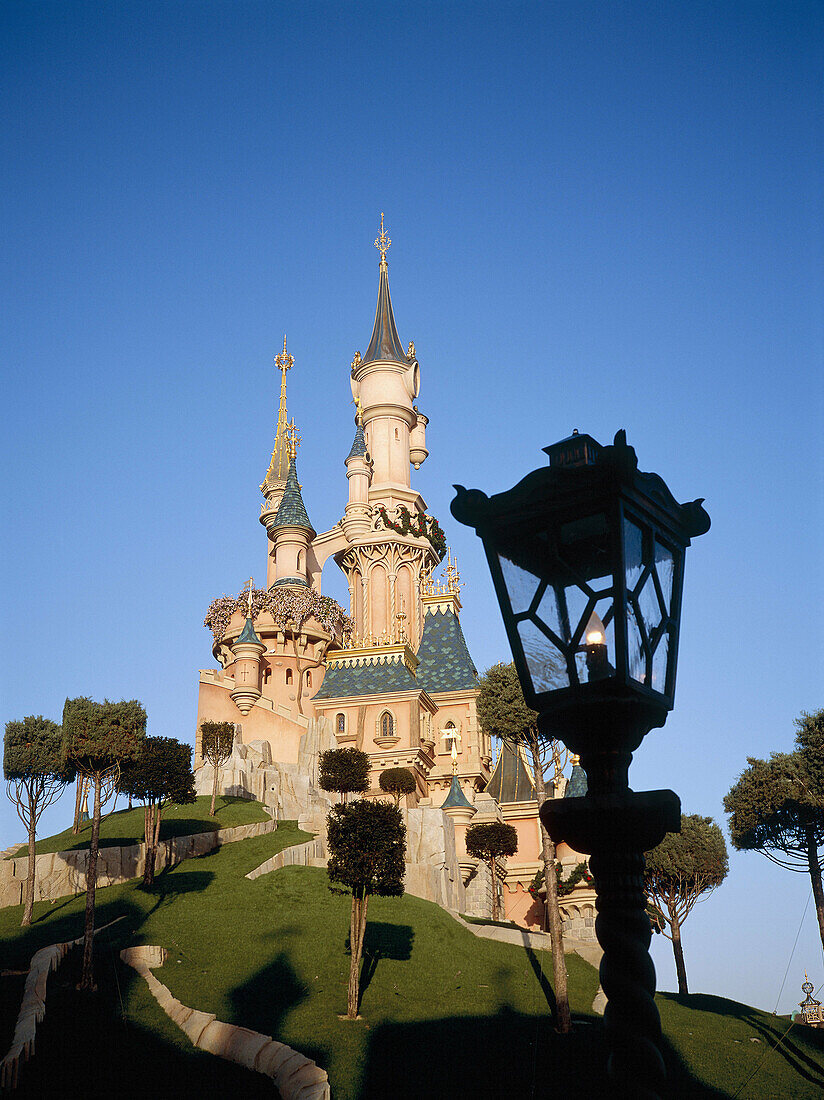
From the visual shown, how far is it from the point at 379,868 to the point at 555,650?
1966cm

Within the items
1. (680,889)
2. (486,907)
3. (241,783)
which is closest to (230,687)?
(241,783)

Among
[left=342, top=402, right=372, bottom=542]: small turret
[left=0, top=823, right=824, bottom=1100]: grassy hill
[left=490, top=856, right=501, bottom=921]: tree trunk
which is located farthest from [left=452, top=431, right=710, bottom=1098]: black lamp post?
[left=342, top=402, right=372, bottom=542]: small turret

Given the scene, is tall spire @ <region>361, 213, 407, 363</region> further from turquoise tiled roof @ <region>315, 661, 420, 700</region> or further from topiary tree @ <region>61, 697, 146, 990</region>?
topiary tree @ <region>61, 697, 146, 990</region>

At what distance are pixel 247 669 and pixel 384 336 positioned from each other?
88.5 ft

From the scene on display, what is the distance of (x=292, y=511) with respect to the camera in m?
67.5

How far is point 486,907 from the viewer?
39.3 metres

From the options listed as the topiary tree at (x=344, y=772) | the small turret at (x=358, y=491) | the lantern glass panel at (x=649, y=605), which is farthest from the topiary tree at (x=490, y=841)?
the lantern glass panel at (x=649, y=605)

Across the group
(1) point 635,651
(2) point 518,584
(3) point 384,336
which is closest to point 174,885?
(2) point 518,584

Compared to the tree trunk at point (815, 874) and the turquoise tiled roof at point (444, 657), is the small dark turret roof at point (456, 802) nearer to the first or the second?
the turquoise tiled roof at point (444, 657)

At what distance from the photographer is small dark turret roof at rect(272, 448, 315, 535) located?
66.7 m

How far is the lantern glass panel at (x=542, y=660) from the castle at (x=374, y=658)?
116ft

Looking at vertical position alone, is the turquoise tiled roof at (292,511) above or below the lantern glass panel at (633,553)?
above

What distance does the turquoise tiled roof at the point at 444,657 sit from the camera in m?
52.1

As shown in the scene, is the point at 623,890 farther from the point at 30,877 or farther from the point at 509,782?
the point at 509,782
